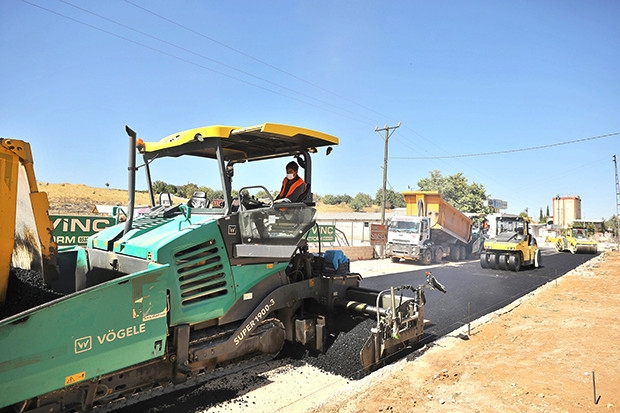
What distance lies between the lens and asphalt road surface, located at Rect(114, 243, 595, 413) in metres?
4.00

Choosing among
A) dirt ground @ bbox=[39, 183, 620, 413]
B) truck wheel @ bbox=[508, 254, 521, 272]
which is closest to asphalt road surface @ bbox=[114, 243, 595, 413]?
dirt ground @ bbox=[39, 183, 620, 413]

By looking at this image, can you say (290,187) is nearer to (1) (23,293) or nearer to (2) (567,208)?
(1) (23,293)

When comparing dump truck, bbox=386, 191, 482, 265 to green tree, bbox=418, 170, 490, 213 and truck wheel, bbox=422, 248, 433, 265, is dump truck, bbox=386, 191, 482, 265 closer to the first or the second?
truck wheel, bbox=422, 248, 433, 265

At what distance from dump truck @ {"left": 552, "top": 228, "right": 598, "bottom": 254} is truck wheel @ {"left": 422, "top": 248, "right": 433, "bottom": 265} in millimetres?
13850

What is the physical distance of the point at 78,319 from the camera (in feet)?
9.37

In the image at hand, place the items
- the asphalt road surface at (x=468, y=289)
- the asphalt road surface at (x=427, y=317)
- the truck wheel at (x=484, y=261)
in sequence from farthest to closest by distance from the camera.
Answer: the truck wheel at (x=484, y=261)
the asphalt road surface at (x=468, y=289)
the asphalt road surface at (x=427, y=317)

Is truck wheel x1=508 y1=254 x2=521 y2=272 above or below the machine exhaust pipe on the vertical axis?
below

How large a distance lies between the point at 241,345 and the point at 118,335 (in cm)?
134

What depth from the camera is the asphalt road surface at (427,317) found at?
4.00m

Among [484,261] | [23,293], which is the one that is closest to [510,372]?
[23,293]

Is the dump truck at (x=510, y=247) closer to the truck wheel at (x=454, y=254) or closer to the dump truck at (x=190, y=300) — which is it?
the truck wheel at (x=454, y=254)

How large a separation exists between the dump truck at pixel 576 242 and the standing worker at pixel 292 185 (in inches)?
1062

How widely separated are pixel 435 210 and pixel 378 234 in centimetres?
291

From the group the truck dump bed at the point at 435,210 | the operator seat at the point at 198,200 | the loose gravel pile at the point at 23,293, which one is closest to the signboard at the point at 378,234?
the truck dump bed at the point at 435,210
